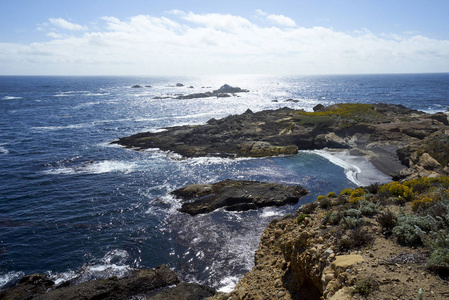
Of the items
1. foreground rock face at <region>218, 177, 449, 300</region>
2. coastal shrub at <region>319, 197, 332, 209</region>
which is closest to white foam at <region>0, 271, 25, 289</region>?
foreground rock face at <region>218, 177, 449, 300</region>

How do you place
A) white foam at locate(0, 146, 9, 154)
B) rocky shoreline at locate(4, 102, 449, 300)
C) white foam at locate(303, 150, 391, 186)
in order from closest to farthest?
rocky shoreline at locate(4, 102, 449, 300)
white foam at locate(303, 150, 391, 186)
white foam at locate(0, 146, 9, 154)

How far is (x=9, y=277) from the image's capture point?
17.3 meters

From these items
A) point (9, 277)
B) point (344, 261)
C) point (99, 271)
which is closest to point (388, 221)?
point (344, 261)

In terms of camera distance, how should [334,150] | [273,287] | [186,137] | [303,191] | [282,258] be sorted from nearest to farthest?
[273,287], [282,258], [303,191], [334,150], [186,137]

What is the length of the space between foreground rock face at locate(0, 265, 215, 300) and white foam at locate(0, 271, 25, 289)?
1.01 meters

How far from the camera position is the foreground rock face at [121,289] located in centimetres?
Result: 1470

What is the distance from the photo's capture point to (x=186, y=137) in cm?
5109

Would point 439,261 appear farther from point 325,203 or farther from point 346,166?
point 346,166

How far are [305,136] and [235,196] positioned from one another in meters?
25.8

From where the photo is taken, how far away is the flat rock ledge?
85.4ft

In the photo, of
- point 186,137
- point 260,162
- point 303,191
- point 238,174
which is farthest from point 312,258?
point 186,137

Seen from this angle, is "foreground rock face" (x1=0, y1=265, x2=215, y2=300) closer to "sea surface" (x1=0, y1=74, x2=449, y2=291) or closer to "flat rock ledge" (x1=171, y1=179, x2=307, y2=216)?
"sea surface" (x1=0, y1=74, x2=449, y2=291)

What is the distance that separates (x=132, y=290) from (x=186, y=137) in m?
37.1

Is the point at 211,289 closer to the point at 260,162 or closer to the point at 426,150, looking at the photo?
the point at 260,162
